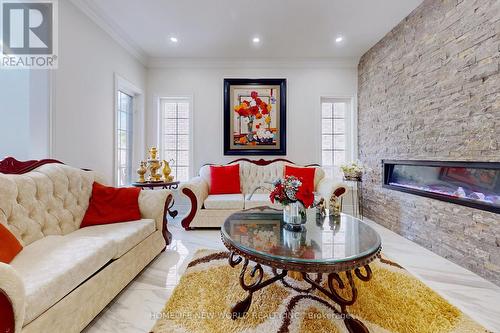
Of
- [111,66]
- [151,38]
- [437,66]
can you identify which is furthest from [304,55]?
[111,66]

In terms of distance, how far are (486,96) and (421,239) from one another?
1.65m

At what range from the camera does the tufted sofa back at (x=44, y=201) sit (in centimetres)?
152

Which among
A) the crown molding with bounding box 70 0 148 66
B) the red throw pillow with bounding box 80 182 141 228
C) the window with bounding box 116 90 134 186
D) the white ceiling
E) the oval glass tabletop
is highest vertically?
the white ceiling

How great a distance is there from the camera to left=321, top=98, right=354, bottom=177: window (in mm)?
4328

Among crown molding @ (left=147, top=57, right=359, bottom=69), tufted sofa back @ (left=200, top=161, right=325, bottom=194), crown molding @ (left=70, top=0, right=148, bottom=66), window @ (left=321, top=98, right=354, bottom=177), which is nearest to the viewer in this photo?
crown molding @ (left=70, top=0, right=148, bottom=66)

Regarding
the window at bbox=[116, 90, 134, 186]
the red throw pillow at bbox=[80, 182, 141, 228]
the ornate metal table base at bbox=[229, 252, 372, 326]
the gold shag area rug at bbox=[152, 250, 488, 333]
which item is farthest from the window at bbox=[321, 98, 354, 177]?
the window at bbox=[116, 90, 134, 186]

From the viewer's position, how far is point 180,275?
2023 mm

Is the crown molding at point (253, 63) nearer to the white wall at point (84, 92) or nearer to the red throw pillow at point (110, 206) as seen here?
the white wall at point (84, 92)

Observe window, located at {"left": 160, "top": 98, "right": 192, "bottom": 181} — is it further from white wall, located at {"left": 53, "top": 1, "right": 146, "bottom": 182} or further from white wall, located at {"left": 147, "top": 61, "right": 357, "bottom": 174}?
white wall, located at {"left": 53, "top": 1, "right": 146, "bottom": 182}

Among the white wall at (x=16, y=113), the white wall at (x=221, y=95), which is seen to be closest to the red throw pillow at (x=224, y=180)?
the white wall at (x=221, y=95)

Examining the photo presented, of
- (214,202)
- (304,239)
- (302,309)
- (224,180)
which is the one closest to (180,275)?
(302,309)

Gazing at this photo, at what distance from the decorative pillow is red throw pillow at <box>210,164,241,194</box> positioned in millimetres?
2431

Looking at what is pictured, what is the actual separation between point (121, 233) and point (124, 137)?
2459 millimetres

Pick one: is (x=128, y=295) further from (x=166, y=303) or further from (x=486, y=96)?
(x=486, y=96)
